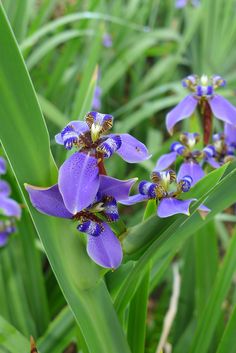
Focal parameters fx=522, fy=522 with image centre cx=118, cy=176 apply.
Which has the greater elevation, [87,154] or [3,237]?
[87,154]

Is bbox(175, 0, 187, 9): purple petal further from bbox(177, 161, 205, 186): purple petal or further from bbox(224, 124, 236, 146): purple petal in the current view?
bbox(177, 161, 205, 186): purple petal

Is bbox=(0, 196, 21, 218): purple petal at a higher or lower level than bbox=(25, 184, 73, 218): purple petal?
lower

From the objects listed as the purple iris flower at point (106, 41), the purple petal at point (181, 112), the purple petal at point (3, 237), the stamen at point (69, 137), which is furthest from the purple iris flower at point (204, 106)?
the purple iris flower at point (106, 41)

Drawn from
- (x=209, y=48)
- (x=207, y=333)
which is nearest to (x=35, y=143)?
(x=207, y=333)

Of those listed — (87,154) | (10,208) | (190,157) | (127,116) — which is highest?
(87,154)

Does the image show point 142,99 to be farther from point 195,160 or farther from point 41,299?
point 195,160

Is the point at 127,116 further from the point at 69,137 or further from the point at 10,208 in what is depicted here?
the point at 69,137

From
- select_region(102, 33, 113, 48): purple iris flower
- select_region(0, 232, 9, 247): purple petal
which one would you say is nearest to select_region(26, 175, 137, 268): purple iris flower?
select_region(0, 232, 9, 247): purple petal

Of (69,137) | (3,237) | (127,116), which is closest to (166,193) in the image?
(69,137)
